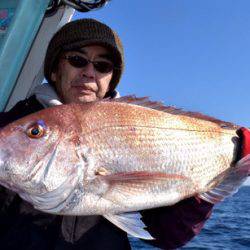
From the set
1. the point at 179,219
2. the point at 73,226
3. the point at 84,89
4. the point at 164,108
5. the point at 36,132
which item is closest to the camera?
the point at 36,132

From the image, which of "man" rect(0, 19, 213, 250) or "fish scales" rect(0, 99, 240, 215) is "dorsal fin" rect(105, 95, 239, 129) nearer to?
"fish scales" rect(0, 99, 240, 215)

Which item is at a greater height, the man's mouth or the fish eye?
the man's mouth

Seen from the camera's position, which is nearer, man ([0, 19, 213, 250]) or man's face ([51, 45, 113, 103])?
man ([0, 19, 213, 250])

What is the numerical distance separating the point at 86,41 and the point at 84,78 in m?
0.27

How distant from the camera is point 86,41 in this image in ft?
11.3

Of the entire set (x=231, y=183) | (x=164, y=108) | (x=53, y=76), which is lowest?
(x=231, y=183)

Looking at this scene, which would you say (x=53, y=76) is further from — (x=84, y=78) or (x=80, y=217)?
(x=80, y=217)

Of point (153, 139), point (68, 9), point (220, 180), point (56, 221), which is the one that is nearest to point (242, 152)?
point (220, 180)

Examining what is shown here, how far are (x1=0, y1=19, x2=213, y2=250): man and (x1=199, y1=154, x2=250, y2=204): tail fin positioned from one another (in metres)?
0.17

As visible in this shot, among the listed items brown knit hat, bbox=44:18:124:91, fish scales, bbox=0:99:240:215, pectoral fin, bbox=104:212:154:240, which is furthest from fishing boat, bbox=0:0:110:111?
pectoral fin, bbox=104:212:154:240

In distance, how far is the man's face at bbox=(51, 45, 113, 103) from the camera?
340 centimetres

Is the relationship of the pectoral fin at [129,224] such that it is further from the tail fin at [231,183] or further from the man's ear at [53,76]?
the man's ear at [53,76]

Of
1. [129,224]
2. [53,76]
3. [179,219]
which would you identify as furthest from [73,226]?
[53,76]

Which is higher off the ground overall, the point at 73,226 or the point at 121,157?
the point at 121,157
